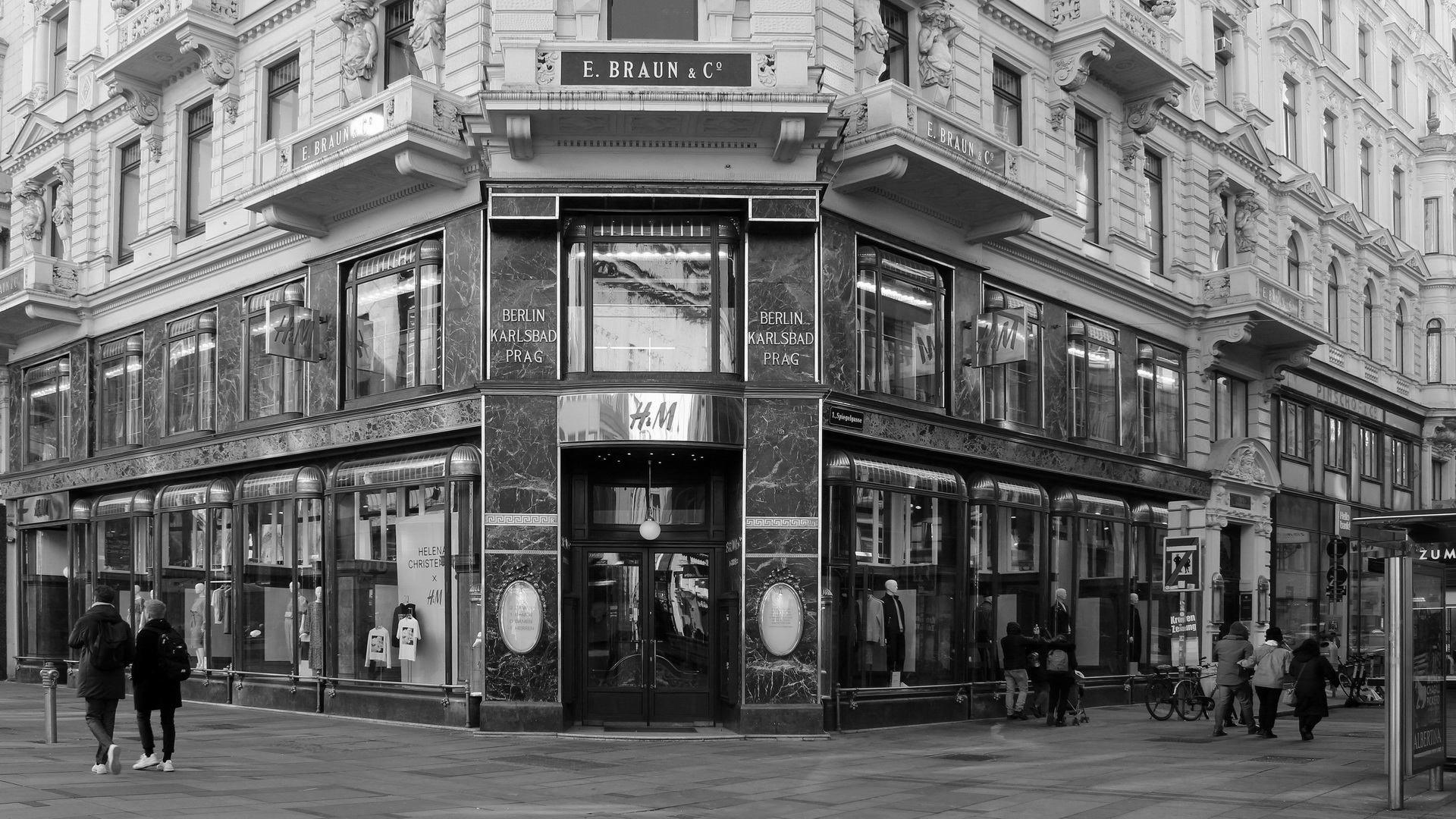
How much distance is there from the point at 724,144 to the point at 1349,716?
51.9 ft

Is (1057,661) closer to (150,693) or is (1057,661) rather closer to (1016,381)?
(1016,381)

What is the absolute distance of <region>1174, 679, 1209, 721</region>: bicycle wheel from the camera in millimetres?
23766

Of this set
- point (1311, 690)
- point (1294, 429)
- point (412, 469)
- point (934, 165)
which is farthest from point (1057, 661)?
point (1294, 429)

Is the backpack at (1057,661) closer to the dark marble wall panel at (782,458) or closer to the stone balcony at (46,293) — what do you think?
the dark marble wall panel at (782,458)

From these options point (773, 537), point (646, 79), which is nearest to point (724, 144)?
point (646, 79)

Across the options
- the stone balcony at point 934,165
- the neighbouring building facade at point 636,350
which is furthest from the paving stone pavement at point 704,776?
the stone balcony at point 934,165

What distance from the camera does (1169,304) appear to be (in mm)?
30688

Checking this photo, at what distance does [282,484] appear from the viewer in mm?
24344

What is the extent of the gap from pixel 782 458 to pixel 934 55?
7638 millimetres

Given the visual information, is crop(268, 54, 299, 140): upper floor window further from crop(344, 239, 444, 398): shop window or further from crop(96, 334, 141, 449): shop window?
crop(96, 334, 141, 449): shop window

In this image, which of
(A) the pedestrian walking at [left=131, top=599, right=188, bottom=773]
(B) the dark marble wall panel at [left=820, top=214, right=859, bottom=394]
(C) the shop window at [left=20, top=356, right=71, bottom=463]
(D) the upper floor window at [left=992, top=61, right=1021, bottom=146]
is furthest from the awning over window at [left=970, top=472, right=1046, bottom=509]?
(C) the shop window at [left=20, top=356, right=71, bottom=463]

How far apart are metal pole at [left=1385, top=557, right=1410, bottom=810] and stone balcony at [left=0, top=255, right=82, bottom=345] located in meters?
26.1

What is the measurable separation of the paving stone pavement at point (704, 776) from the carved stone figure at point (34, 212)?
48.8ft

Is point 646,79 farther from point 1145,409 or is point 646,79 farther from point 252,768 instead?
point 1145,409
